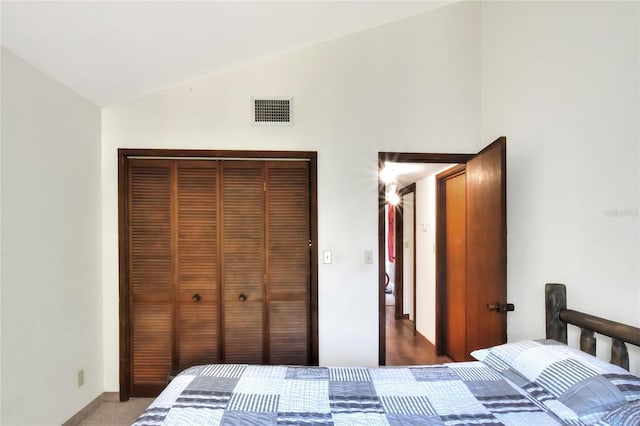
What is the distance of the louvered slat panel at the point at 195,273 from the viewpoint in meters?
2.37

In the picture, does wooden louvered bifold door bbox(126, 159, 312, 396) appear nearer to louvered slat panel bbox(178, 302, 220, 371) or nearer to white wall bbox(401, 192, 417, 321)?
louvered slat panel bbox(178, 302, 220, 371)

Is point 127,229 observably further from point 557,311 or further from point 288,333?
point 557,311

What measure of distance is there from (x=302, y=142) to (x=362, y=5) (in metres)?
1.03

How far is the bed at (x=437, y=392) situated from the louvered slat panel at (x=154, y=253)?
3.31ft

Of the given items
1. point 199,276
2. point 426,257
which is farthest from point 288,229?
point 426,257

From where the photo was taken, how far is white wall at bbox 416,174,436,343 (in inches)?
141

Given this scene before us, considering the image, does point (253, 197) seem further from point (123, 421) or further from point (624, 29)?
point (624, 29)

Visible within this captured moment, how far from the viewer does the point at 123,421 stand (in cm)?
214

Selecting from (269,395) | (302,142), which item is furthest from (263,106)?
(269,395)

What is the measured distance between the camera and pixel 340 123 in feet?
7.93

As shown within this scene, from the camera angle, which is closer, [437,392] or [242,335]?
[437,392]

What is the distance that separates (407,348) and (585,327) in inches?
92.0

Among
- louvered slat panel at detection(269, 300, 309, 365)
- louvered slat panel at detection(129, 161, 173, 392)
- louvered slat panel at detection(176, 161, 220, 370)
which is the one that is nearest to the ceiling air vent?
louvered slat panel at detection(176, 161, 220, 370)

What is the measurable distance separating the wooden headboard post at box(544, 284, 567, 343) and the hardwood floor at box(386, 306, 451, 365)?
5.74 ft
